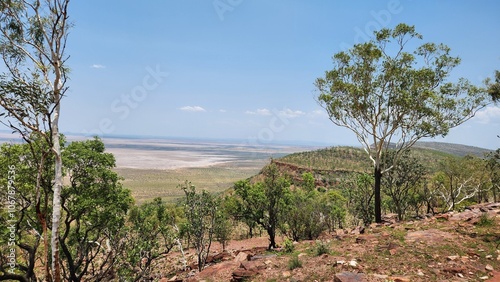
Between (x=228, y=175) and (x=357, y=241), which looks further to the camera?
(x=228, y=175)

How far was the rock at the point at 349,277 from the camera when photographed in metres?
10.1

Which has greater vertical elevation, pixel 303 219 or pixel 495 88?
pixel 495 88

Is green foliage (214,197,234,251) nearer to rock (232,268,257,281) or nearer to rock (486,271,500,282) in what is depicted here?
rock (232,268,257,281)

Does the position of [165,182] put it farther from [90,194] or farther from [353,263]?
[353,263]

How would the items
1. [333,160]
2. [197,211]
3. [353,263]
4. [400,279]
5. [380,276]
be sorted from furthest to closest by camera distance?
1. [333,160]
2. [197,211]
3. [353,263]
4. [380,276]
5. [400,279]

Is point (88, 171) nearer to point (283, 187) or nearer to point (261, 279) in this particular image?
point (261, 279)

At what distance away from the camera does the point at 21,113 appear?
1147 centimetres

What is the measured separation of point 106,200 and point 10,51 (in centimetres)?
874

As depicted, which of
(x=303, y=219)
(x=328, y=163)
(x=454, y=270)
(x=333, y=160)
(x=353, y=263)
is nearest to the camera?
(x=454, y=270)

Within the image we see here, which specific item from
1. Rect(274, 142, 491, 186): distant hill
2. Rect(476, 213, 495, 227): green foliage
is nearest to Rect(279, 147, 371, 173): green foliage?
Rect(274, 142, 491, 186): distant hill

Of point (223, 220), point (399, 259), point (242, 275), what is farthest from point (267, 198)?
point (399, 259)

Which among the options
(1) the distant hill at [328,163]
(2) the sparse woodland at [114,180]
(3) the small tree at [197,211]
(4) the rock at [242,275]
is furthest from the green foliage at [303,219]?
(1) the distant hill at [328,163]

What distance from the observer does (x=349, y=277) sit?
10.3 m

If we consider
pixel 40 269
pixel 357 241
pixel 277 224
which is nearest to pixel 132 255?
pixel 357 241
